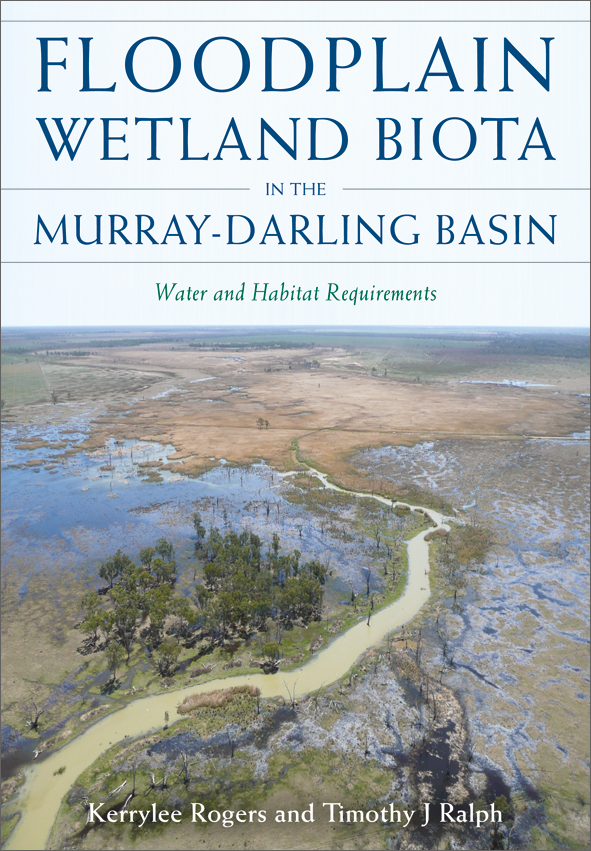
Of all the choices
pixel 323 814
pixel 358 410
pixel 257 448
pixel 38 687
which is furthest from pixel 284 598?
pixel 358 410

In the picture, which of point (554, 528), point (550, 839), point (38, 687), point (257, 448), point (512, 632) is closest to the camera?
point (550, 839)

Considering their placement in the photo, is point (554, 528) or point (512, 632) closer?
point (512, 632)

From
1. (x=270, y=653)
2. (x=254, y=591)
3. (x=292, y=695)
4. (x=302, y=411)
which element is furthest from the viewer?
(x=302, y=411)

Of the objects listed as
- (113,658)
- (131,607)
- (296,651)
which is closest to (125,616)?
(131,607)

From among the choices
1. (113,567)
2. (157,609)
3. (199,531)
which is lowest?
(157,609)

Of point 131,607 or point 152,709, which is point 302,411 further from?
point 152,709

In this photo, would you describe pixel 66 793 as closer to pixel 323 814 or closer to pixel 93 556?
pixel 323 814

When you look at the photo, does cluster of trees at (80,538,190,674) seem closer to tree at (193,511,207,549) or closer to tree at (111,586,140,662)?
tree at (111,586,140,662)
